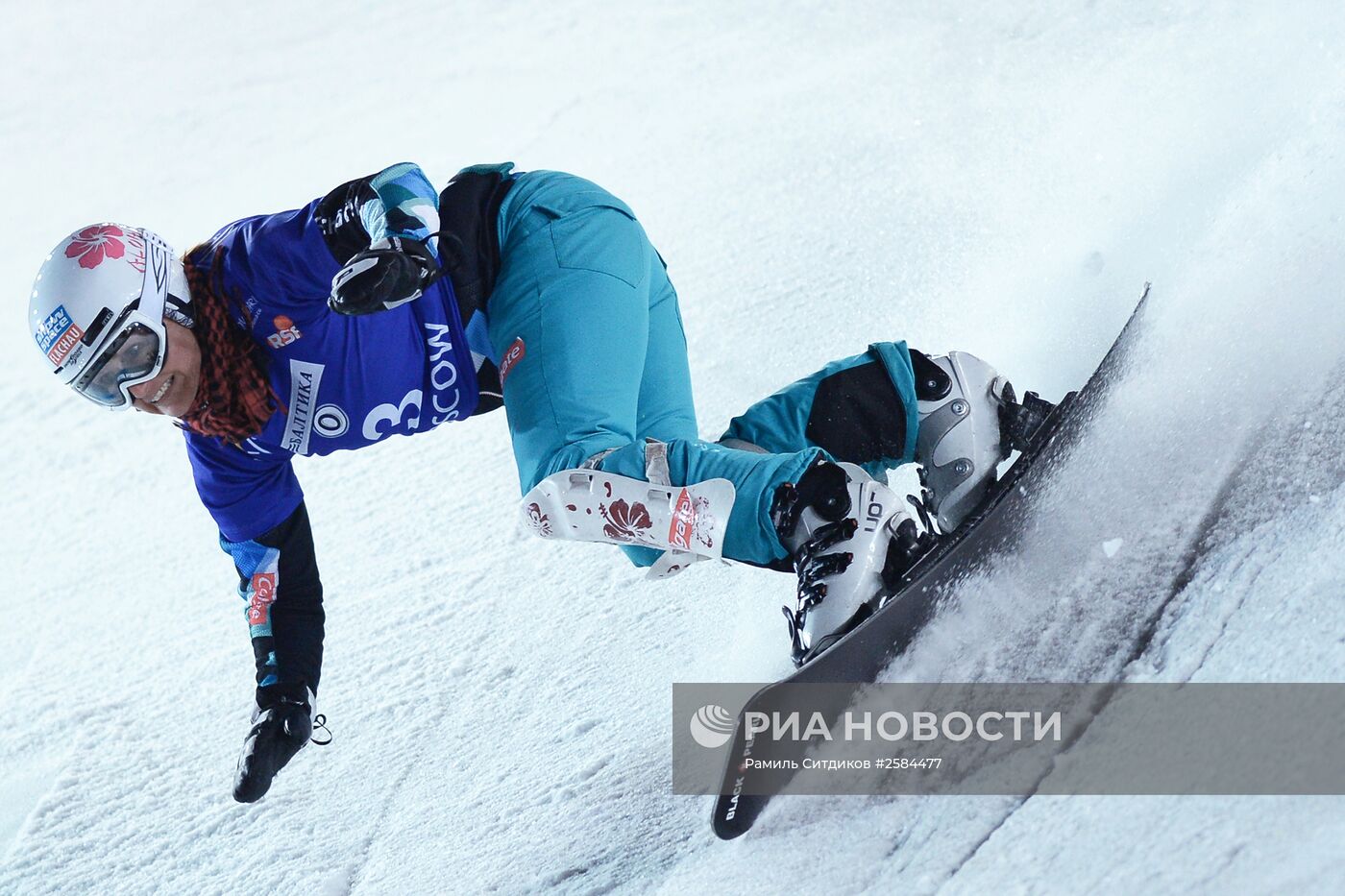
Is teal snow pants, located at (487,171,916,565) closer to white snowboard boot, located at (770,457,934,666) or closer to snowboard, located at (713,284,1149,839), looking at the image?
white snowboard boot, located at (770,457,934,666)

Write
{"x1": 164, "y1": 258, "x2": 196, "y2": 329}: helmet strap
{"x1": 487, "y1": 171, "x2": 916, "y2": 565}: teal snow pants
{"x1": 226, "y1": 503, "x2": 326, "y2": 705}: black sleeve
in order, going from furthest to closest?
{"x1": 226, "y1": 503, "x2": 326, "y2": 705}: black sleeve < {"x1": 164, "y1": 258, "x2": 196, "y2": 329}: helmet strap < {"x1": 487, "y1": 171, "x2": 916, "y2": 565}: teal snow pants

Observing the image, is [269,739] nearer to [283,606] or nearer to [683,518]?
[283,606]

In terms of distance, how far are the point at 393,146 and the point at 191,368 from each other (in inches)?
210

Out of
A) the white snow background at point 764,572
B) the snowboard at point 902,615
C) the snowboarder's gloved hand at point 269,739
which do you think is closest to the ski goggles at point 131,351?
the snowboarder's gloved hand at point 269,739

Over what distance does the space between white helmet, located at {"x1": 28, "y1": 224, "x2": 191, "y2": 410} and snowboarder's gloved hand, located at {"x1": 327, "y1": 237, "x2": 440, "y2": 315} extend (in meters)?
0.44

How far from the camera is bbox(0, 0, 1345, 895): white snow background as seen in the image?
206 centimetres

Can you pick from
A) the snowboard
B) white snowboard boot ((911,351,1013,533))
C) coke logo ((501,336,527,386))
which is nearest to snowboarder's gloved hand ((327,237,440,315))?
coke logo ((501,336,527,386))

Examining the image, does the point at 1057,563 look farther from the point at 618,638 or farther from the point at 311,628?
the point at 311,628

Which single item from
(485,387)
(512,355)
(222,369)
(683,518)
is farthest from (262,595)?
(683,518)

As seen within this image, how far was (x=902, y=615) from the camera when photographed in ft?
6.98

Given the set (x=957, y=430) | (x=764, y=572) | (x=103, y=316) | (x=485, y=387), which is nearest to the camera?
(x=103, y=316)

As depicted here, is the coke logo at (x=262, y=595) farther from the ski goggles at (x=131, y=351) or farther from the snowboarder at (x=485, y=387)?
the ski goggles at (x=131, y=351)

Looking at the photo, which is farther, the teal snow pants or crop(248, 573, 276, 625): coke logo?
crop(248, 573, 276, 625): coke logo

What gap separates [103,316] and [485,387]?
78 cm
